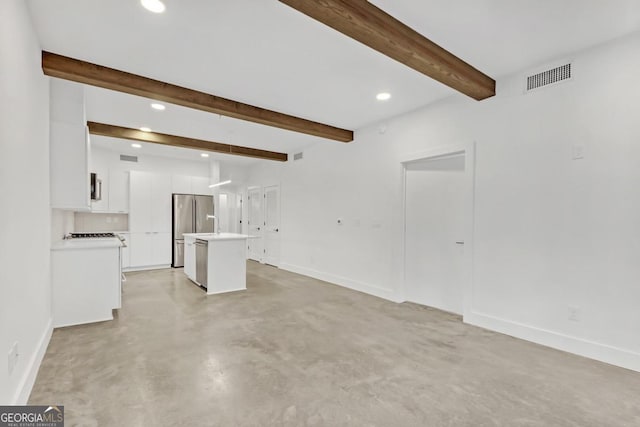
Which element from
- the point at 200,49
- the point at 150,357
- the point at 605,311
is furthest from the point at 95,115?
the point at 605,311

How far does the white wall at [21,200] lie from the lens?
1.76 m

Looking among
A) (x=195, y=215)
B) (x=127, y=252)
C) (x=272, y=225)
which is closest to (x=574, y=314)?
(x=272, y=225)

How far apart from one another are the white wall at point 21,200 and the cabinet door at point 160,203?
461 cm

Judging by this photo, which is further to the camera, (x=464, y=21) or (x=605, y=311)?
(x=605, y=311)

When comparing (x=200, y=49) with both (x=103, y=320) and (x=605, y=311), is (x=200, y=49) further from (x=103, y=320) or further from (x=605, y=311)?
(x=605, y=311)

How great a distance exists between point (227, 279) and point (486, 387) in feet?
13.5

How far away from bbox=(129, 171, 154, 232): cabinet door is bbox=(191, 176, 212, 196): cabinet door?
39.9 inches

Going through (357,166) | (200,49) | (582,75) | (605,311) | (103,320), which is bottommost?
(103,320)

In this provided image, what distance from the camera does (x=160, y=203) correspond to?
757cm

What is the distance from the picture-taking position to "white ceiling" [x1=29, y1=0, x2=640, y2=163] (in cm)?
234

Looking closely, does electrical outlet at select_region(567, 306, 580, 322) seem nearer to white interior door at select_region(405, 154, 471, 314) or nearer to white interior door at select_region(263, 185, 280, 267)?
white interior door at select_region(405, 154, 471, 314)

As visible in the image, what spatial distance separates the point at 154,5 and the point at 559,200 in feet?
13.1

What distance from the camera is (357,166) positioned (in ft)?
18.1

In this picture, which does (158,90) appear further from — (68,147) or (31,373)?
(31,373)
